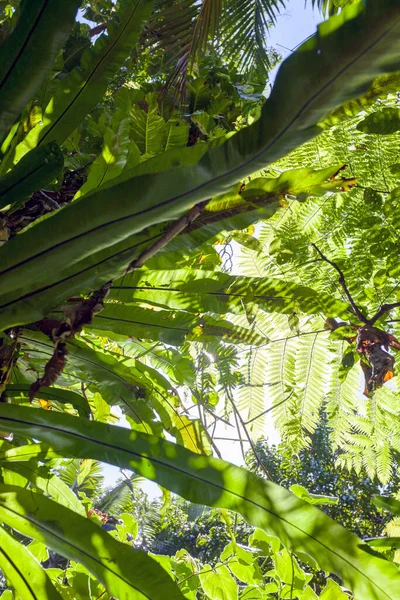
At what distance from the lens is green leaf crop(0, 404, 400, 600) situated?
28.1 inches

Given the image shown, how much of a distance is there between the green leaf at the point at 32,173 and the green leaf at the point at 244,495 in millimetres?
454

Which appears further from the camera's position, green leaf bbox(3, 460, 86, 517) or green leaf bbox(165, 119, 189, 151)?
green leaf bbox(165, 119, 189, 151)

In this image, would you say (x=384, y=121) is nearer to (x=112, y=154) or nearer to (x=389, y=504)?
(x=112, y=154)

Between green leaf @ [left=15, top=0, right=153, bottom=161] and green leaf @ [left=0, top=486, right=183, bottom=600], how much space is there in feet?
2.71

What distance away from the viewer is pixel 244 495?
0.75 metres

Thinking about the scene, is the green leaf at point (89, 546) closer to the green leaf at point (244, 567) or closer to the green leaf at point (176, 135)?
the green leaf at point (244, 567)

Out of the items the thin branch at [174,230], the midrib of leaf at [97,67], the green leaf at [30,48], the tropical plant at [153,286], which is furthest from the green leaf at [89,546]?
the midrib of leaf at [97,67]

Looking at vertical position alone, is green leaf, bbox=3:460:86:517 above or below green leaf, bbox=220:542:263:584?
Answer: above

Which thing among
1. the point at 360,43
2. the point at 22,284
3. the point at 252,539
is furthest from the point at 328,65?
the point at 252,539

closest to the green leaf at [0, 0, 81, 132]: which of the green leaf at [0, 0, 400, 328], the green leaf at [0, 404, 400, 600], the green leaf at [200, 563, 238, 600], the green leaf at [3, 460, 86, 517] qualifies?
the green leaf at [0, 0, 400, 328]

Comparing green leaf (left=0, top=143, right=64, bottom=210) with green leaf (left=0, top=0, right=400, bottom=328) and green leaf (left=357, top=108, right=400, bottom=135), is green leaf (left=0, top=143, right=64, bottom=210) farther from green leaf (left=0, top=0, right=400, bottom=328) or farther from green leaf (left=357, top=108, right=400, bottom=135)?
green leaf (left=357, top=108, right=400, bottom=135)

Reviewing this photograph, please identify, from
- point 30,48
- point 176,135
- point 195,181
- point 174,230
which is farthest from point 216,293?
point 30,48

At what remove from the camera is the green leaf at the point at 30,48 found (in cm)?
82

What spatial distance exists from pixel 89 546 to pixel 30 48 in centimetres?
89
